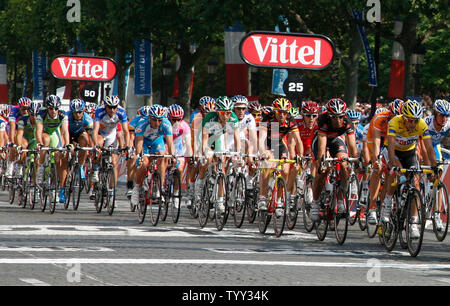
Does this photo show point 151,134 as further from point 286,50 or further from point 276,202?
point 286,50

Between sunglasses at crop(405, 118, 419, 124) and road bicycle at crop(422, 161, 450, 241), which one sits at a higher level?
sunglasses at crop(405, 118, 419, 124)

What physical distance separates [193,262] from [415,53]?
21.1 meters

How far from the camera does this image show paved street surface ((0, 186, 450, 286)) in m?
10.7

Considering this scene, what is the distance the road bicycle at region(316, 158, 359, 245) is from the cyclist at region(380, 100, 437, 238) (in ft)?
2.02

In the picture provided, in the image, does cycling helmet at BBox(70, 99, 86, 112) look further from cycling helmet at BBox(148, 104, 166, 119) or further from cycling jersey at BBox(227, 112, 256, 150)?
cycling jersey at BBox(227, 112, 256, 150)

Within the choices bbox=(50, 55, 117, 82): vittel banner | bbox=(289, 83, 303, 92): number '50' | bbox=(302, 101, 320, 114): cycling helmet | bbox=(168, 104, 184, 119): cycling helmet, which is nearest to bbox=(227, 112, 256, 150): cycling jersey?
bbox=(302, 101, 320, 114): cycling helmet

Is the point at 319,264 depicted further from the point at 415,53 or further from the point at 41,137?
the point at 415,53

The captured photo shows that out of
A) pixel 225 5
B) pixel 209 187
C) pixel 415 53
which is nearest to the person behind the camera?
pixel 209 187

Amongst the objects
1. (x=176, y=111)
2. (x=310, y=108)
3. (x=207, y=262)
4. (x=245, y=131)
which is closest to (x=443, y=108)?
(x=310, y=108)

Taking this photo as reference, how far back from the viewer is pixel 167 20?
43.2 m

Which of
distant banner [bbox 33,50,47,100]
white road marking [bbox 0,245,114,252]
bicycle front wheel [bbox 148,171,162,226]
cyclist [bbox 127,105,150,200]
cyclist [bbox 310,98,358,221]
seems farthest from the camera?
distant banner [bbox 33,50,47,100]

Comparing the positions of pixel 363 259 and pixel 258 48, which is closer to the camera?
pixel 363 259

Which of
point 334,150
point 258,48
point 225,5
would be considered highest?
point 225,5

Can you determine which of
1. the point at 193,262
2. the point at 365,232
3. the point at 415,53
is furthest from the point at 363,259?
the point at 415,53
